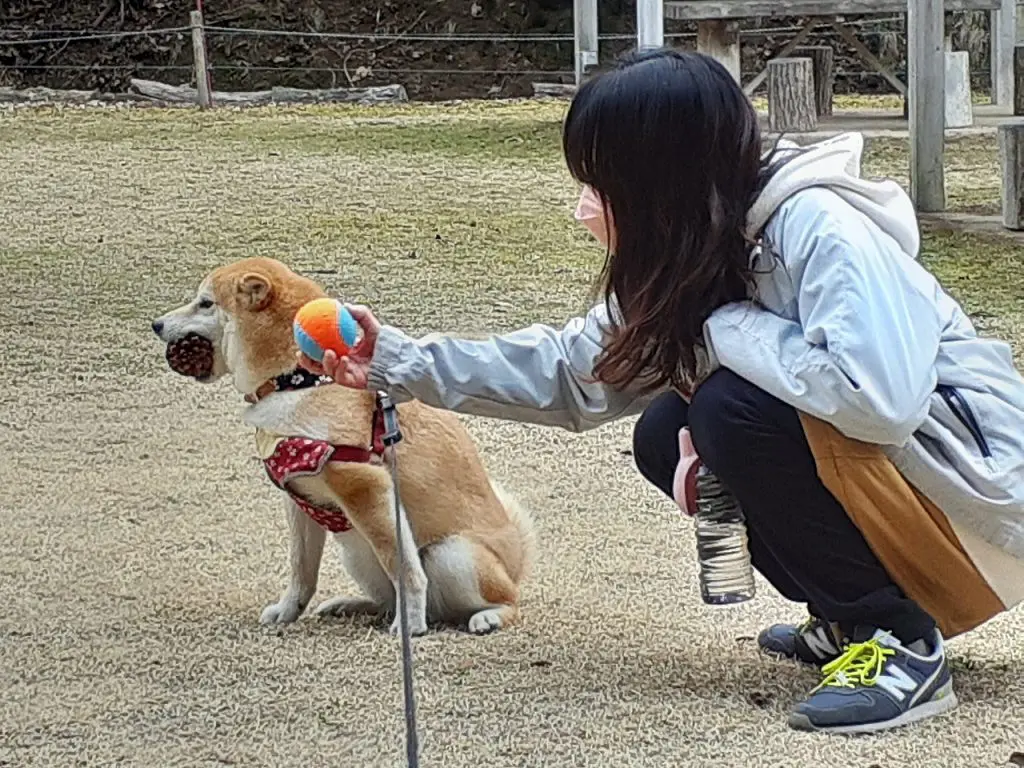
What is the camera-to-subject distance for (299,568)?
9.62 ft

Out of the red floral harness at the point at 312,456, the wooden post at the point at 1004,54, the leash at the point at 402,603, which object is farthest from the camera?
the wooden post at the point at 1004,54

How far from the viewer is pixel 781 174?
2.25m

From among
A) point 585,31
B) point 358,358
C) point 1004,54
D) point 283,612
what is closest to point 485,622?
point 283,612

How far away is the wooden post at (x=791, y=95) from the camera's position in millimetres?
8047

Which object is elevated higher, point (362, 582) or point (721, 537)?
point (721, 537)

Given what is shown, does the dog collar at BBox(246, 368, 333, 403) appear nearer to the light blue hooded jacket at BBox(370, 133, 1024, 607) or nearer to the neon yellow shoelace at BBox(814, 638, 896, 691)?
the light blue hooded jacket at BBox(370, 133, 1024, 607)

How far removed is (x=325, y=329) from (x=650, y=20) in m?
6.71

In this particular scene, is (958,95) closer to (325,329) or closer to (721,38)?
(721,38)

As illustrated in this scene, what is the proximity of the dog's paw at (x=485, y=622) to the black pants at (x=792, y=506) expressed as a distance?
596 mm

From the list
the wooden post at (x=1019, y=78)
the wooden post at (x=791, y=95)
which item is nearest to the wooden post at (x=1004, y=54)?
the wooden post at (x=1019, y=78)

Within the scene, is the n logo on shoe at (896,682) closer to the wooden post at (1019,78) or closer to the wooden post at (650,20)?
the wooden post at (650,20)

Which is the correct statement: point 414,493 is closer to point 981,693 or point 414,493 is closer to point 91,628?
point 91,628

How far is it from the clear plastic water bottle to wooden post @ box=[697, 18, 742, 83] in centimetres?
→ 706

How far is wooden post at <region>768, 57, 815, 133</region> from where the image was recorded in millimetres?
8047
